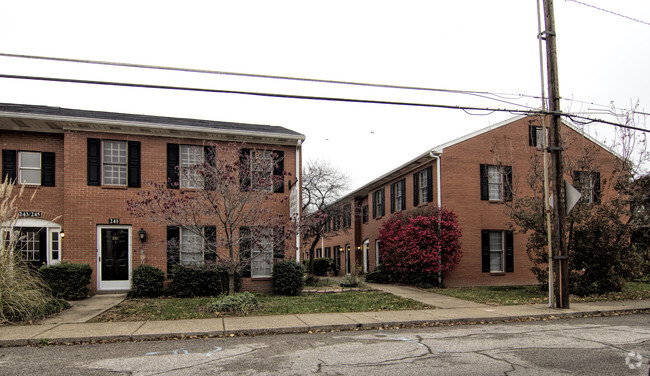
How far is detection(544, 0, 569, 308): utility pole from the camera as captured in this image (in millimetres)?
12227

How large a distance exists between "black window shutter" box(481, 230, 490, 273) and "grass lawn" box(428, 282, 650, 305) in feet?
3.76

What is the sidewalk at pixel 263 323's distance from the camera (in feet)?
29.0

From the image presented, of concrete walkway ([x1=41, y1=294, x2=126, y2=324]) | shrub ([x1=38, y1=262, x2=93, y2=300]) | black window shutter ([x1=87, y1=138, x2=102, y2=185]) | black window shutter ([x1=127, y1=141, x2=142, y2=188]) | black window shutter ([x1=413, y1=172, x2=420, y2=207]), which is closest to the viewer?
concrete walkway ([x1=41, y1=294, x2=126, y2=324])

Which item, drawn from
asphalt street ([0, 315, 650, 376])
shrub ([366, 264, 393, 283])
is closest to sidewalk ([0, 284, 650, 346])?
asphalt street ([0, 315, 650, 376])

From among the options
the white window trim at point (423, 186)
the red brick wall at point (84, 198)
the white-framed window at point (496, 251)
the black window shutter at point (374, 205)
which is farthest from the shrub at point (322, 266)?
the red brick wall at point (84, 198)

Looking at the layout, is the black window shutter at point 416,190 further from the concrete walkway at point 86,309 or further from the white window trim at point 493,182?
the concrete walkway at point 86,309

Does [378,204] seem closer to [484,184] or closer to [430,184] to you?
[430,184]

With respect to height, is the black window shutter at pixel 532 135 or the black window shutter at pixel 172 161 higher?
the black window shutter at pixel 532 135

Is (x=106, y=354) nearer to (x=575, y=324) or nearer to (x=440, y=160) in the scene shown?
(x=575, y=324)

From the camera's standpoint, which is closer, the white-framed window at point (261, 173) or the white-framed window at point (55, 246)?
the white-framed window at point (261, 173)

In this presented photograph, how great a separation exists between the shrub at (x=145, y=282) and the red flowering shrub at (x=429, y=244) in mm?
9355

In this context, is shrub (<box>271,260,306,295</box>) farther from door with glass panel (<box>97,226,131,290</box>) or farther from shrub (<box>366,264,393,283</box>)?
shrub (<box>366,264,393,283</box>)

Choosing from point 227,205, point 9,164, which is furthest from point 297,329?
point 9,164

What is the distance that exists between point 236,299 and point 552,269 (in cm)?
825
